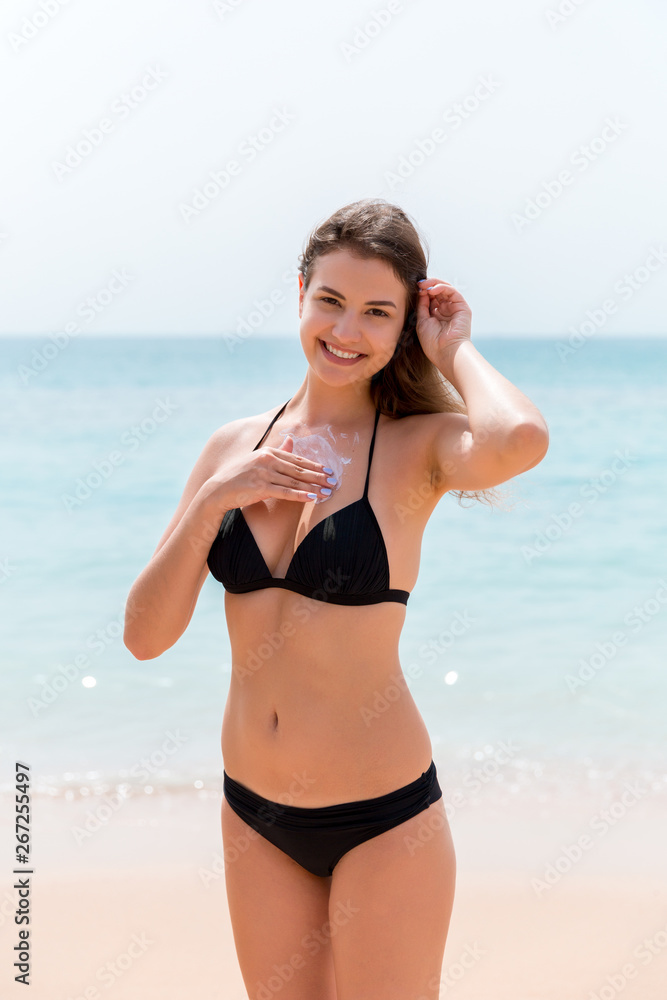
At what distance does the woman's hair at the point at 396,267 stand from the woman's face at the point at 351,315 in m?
0.04

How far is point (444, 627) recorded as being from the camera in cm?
970

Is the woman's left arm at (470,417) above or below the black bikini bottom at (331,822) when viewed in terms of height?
above

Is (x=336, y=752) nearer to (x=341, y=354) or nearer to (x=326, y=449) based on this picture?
(x=326, y=449)

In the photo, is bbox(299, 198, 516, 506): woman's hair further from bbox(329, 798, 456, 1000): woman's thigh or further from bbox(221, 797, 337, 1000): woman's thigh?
bbox(221, 797, 337, 1000): woman's thigh

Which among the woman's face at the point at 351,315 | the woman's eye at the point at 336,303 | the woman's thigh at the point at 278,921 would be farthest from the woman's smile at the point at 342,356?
the woman's thigh at the point at 278,921

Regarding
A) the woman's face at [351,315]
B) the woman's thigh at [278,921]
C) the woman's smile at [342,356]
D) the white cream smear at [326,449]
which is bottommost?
the woman's thigh at [278,921]

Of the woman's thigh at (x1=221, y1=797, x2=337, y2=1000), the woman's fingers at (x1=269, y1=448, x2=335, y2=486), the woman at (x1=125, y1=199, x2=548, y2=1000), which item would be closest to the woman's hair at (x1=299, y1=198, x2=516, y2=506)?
the woman at (x1=125, y1=199, x2=548, y2=1000)

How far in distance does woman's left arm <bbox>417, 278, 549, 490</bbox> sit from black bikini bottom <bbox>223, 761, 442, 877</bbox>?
79 cm

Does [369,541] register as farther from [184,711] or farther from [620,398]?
[620,398]

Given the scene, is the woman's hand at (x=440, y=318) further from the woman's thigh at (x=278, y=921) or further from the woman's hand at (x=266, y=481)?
the woman's thigh at (x=278, y=921)

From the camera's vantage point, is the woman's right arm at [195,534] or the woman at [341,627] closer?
the woman at [341,627]

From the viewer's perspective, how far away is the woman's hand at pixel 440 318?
2562mm

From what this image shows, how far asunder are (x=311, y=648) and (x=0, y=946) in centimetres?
296

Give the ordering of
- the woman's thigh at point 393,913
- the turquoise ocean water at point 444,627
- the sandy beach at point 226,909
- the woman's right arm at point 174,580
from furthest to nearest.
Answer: the turquoise ocean water at point 444,627 → the sandy beach at point 226,909 → the woman's right arm at point 174,580 → the woman's thigh at point 393,913
